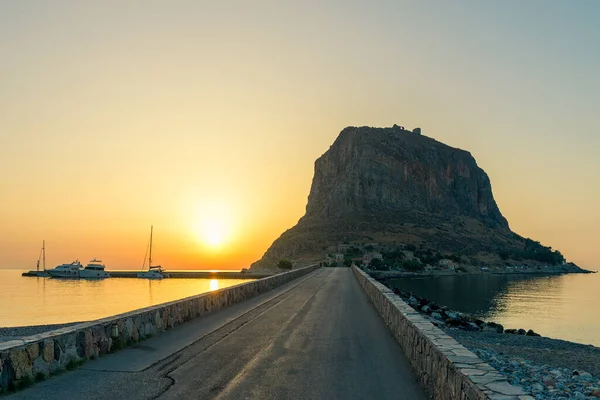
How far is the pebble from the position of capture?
12712 mm

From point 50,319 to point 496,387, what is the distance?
4931cm

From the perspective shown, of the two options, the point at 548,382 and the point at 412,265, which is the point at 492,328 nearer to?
the point at 548,382

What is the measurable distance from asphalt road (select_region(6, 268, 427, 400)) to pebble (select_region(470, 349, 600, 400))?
362cm

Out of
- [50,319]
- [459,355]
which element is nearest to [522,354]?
[459,355]

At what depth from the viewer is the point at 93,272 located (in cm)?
12312

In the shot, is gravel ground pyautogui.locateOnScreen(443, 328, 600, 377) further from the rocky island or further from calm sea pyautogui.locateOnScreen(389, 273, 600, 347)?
the rocky island

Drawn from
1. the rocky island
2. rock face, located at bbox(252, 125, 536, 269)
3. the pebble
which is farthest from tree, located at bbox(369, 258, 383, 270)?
the pebble

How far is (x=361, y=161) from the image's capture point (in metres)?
193

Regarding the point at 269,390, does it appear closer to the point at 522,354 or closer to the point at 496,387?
the point at 496,387

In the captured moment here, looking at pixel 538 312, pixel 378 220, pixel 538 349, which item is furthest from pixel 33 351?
pixel 378 220

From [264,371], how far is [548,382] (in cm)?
883

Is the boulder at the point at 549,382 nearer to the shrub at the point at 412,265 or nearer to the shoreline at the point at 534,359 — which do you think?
the shoreline at the point at 534,359

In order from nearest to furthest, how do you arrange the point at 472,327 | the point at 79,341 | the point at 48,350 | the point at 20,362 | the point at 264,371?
the point at 20,362 < the point at 48,350 < the point at 264,371 < the point at 79,341 < the point at 472,327

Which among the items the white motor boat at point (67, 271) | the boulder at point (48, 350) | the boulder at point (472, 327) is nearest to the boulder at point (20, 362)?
the boulder at point (48, 350)
